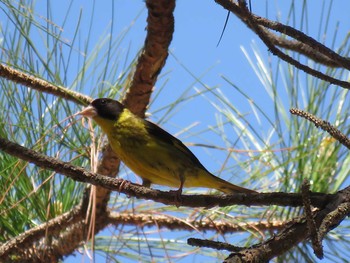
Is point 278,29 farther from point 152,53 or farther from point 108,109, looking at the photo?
point 108,109

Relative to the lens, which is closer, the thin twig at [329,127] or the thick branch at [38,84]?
the thin twig at [329,127]

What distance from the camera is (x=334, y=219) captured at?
1.22 meters

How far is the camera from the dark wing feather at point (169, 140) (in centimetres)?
256

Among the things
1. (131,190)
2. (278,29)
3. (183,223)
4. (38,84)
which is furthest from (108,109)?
(278,29)

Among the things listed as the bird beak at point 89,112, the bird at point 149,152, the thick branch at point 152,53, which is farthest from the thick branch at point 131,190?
the bird beak at point 89,112

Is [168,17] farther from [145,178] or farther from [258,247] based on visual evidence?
[258,247]

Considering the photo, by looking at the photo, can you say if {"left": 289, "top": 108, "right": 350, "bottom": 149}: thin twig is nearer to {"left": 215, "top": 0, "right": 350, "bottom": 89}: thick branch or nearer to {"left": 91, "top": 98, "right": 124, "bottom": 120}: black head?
{"left": 215, "top": 0, "right": 350, "bottom": 89}: thick branch

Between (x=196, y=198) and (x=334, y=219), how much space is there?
44 centimetres

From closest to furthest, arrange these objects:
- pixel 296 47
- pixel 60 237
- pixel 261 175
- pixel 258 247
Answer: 1. pixel 258 247
2. pixel 296 47
3. pixel 60 237
4. pixel 261 175

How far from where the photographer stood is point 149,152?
8.07ft

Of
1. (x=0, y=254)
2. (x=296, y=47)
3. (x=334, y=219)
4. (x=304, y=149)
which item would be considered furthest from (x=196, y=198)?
(x=304, y=149)

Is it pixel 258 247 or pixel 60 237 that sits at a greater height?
pixel 60 237

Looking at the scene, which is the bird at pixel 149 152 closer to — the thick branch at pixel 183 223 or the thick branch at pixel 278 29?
the thick branch at pixel 183 223

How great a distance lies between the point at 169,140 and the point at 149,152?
15cm
